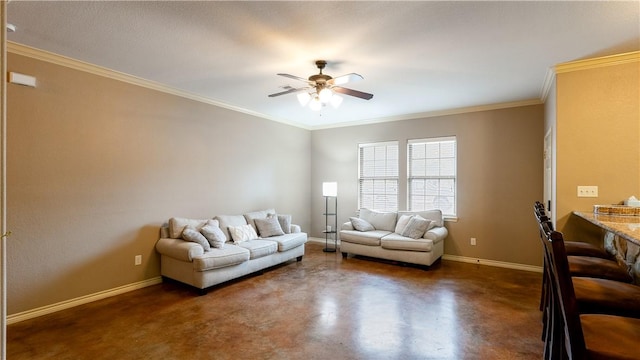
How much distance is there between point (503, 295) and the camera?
3629 mm

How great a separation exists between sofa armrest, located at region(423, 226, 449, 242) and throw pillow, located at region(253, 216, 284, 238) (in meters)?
2.38

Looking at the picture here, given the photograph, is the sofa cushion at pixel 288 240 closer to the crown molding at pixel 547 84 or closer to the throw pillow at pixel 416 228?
the throw pillow at pixel 416 228

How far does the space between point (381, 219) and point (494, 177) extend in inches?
78.9

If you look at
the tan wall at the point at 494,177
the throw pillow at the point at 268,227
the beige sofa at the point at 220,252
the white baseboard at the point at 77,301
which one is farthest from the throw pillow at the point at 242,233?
the tan wall at the point at 494,177

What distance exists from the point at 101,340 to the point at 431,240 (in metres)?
4.18

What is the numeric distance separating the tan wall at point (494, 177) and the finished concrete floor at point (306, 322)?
0.72m

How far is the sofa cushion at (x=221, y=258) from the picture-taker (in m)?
3.58

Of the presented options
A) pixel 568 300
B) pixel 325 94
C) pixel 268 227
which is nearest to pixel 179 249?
pixel 268 227

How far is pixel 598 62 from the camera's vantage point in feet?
10.2

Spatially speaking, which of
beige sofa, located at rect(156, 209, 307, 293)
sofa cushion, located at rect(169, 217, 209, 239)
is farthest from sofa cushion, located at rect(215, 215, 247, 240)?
sofa cushion, located at rect(169, 217, 209, 239)

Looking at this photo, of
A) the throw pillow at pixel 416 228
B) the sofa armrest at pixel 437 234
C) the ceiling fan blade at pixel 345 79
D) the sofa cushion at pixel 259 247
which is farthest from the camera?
the throw pillow at pixel 416 228

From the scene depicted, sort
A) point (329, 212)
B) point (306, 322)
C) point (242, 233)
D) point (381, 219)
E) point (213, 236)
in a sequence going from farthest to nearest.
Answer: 1. point (329, 212)
2. point (381, 219)
3. point (242, 233)
4. point (213, 236)
5. point (306, 322)

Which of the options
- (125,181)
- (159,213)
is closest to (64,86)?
(125,181)

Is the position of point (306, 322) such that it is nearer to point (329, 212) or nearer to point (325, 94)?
point (325, 94)
